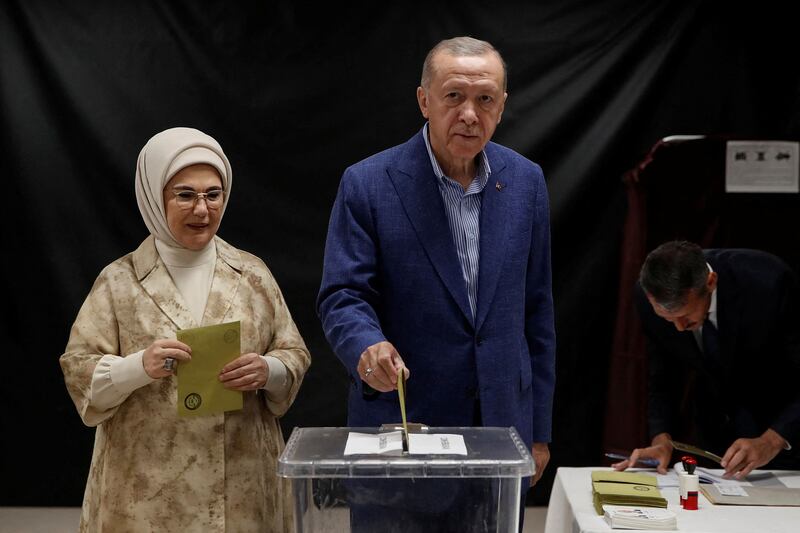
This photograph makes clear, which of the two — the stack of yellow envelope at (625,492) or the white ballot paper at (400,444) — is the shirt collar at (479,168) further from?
the stack of yellow envelope at (625,492)

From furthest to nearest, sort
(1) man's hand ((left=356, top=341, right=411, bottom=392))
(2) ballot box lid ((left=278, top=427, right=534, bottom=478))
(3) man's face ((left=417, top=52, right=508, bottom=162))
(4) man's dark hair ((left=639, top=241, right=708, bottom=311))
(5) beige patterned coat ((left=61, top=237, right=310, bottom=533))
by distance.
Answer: (4) man's dark hair ((left=639, top=241, right=708, bottom=311)) → (5) beige patterned coat ((left=61, top=237, right=310, bottom=533)) → (3) man's face ((left=417, top=52, right=508, bottom=162)) → (1) man's hand ((left=356, top=341, right=411, bottom=392)) → (2) ballot box lid ((left=278, top=427, right=534, bottom=478))

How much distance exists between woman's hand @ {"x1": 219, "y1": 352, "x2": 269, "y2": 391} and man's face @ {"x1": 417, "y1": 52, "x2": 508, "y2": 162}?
28.6 inches

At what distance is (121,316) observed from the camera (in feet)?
7.85

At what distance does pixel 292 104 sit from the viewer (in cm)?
448

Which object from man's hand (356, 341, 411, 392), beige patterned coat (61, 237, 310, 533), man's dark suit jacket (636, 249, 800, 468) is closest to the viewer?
man's hand (356, 341, 411, 392)

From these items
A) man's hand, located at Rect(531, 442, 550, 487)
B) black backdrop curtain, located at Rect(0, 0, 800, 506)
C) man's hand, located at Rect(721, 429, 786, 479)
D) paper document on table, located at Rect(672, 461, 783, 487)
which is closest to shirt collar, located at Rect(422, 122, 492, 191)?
man's hand, located at Rect(531, 442, 550, 487)

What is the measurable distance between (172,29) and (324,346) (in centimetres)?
167

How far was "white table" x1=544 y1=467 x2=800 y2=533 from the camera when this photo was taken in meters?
2.41

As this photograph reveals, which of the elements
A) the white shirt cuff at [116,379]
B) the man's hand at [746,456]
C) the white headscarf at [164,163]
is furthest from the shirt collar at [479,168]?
the man's hand at [746,456]

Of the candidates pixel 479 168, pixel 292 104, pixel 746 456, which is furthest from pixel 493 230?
pixel 292 104

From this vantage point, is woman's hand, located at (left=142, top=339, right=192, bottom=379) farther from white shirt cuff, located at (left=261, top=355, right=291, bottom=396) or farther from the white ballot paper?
the white ballot paper

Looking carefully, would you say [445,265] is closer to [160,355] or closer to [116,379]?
[160,355]

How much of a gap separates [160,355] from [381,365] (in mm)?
635

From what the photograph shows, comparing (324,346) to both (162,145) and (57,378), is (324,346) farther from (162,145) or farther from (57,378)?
(162,145)
